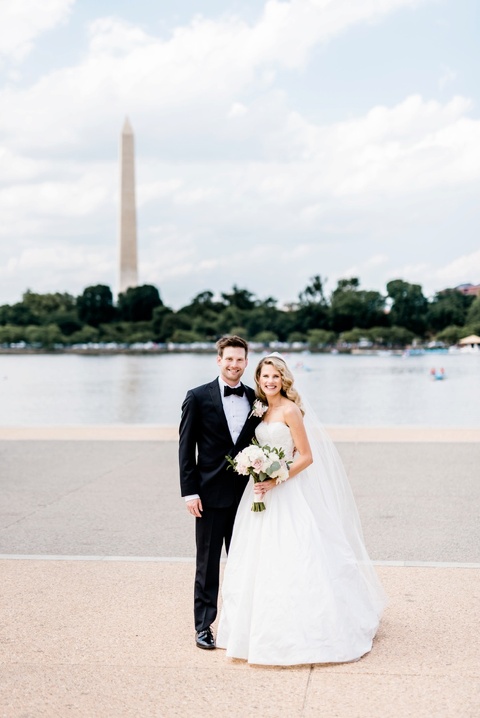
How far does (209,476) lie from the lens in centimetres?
529

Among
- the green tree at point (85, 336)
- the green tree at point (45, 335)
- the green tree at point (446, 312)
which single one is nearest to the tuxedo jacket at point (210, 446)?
the green tree at point (85, 336)

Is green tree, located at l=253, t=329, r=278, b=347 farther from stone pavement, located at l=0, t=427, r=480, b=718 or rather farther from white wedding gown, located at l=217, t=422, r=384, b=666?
white wedding gown, located at l=217, t=422, r=384, b=666

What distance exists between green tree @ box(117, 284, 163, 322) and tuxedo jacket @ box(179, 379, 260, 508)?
93.9m

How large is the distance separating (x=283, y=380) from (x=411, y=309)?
133161mm

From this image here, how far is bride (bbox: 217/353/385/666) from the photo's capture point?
16.0 ft

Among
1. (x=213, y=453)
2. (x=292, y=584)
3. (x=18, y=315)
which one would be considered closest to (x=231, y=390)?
(x=213, y=453)

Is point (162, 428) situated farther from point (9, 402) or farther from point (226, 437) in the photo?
point (9, 402)

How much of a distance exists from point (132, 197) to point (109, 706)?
78474 millimetres

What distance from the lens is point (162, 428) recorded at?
1734 centimetres

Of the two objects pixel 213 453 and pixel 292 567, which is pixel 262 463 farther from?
pixel 292 567

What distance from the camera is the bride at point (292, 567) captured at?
16.0ft

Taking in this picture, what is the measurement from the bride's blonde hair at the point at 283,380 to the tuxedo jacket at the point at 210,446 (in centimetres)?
17

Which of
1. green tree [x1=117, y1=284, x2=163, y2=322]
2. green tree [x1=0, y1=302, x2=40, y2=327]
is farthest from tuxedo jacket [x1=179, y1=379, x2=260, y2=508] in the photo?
green tree [x1=0, y1=302, x2=40, y2=327]

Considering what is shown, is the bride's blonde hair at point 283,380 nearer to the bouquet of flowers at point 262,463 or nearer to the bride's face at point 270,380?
the bride's face at point 270,380
